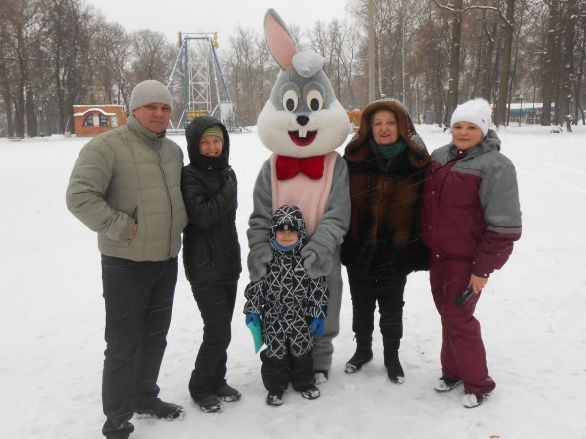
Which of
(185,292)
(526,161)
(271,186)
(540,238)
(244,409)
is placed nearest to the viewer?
(244,409)

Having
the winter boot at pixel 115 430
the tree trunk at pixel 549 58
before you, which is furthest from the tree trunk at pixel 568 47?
the winter boot at pixel 115 430

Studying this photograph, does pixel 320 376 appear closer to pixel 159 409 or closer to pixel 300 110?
pixel 159 409

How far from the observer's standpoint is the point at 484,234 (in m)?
2.77

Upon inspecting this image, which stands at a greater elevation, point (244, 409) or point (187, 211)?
point (187, 211)

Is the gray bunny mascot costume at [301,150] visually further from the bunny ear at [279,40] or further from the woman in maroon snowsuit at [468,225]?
the woman in maroon snowsuit at [468,225]

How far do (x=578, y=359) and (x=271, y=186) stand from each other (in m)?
2.56

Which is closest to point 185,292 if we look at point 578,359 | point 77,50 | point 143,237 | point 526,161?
point 143,237

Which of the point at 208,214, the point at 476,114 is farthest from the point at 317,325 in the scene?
the point at 476,114

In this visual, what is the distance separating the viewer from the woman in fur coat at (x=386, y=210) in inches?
121

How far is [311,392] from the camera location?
3.12 meters

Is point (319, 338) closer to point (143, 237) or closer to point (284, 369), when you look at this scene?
point (284, 369)

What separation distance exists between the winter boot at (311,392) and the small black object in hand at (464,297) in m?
1.10

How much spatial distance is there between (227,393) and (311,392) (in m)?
0.56

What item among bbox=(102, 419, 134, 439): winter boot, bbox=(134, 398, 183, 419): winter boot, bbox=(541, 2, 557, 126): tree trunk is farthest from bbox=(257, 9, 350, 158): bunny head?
bbox=(541, 2, 557, 126): tree trunk
